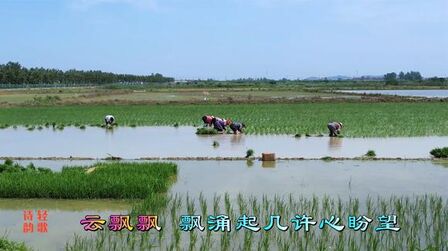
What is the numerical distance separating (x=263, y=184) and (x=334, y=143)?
19.2ft

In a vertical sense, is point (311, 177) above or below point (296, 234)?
below

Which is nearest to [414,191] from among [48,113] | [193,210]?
[193,210]

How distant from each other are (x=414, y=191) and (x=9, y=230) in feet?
20.5

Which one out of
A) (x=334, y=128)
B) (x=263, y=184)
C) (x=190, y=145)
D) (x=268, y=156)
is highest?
(x=334, y=128)

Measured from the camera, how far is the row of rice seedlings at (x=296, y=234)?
566 centimetres

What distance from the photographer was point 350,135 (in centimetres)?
1639

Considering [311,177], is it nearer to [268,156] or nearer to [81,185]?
[268,156]

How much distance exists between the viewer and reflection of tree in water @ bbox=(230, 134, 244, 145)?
1539 cm

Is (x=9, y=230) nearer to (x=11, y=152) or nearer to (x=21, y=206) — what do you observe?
(x=21, y=206)

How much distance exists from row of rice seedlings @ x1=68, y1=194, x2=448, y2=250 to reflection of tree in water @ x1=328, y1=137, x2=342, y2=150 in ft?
22.2

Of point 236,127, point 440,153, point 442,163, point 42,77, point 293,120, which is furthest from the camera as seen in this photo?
point 42,77

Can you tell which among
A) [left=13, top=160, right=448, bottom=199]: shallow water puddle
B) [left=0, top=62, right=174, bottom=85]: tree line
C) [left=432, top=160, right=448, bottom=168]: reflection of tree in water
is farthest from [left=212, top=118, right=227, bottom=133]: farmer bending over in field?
[left=0, top=62, right=174, bottom=85]: tree line

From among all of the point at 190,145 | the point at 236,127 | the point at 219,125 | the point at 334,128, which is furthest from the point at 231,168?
the point at 219,125

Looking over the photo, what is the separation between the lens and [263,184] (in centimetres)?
930
